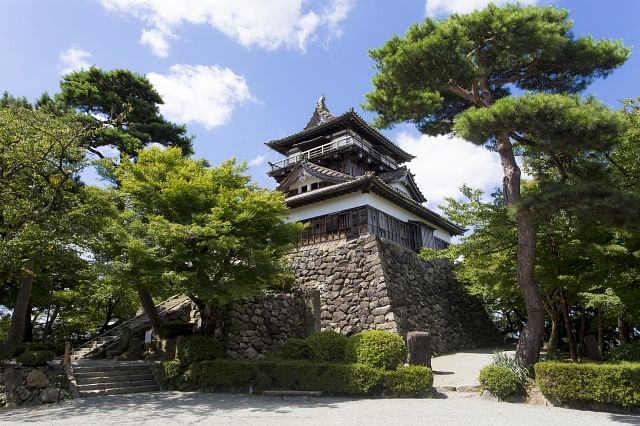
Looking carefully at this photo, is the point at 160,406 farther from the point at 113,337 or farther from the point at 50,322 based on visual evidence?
the point at 50,322

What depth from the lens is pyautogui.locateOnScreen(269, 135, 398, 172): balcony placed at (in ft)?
78.2

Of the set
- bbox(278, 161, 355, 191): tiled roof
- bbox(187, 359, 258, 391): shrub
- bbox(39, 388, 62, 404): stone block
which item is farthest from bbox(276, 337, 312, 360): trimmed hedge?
bbox(278, 161, 355, 191): tiled roof

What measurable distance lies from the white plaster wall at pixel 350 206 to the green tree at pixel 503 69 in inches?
274

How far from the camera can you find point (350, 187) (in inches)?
711

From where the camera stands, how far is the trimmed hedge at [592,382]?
7.42m

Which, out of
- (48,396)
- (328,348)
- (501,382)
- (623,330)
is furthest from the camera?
(623,330)

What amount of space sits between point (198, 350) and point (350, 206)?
921 centimetres

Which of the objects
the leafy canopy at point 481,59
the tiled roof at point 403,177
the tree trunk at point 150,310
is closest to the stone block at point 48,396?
the tree trunk at point 150,310

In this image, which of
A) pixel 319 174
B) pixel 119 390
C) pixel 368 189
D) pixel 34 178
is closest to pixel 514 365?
pixel 119 390

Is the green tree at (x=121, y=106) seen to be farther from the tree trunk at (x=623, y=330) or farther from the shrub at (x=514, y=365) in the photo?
the tree trunk at (x=623, y=330)

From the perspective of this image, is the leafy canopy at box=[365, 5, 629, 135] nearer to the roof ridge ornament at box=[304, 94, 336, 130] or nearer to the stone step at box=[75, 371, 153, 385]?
the stone step at box=[75, 371, 153, 385]

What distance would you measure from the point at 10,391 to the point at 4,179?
5.07m

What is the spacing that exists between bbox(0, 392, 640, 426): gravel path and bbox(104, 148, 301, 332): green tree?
270 cm

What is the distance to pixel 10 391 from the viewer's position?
9.84 metres
